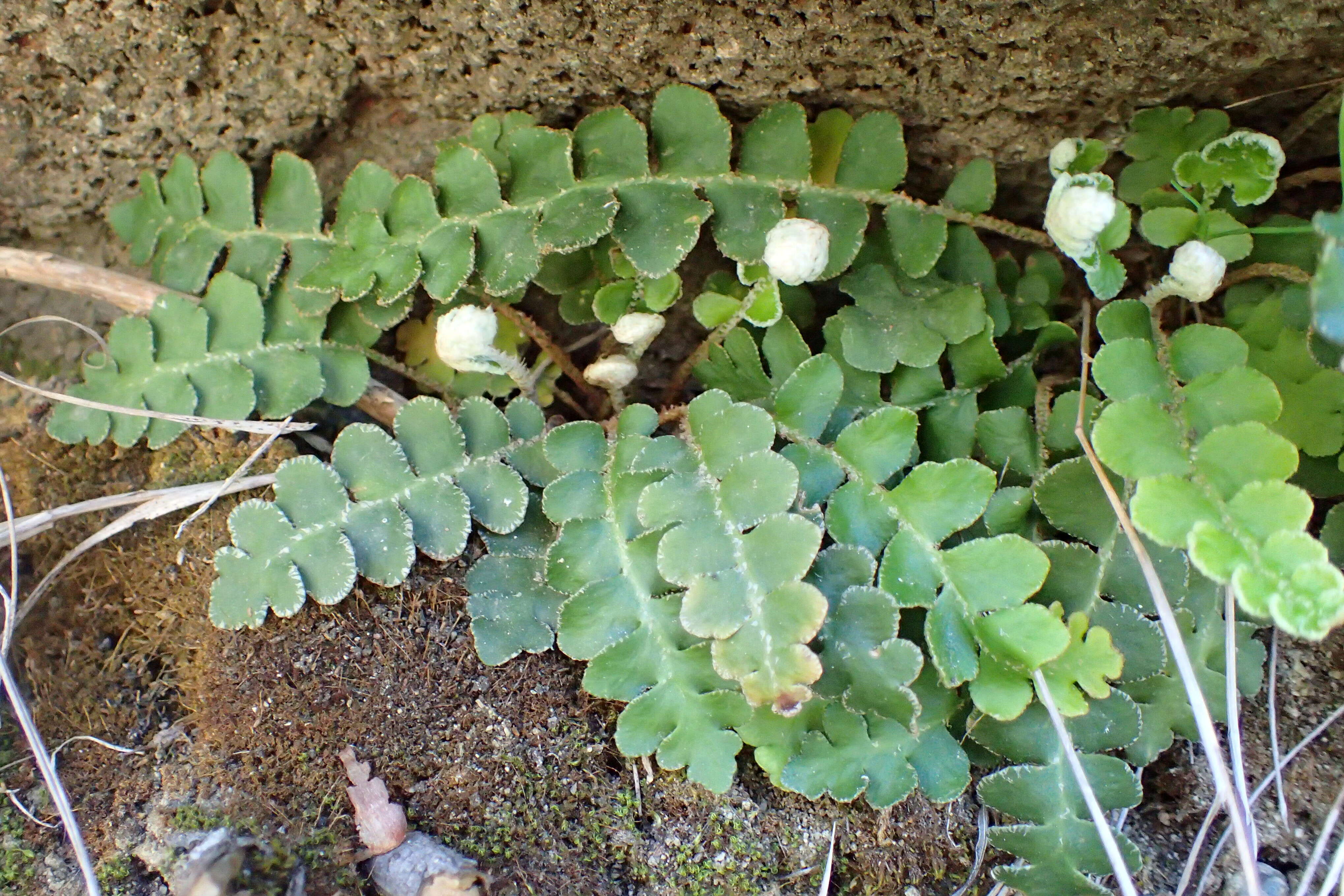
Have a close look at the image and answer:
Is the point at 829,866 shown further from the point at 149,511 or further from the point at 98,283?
the point at 98,283

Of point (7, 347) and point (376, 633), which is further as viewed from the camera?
point (7, 347)

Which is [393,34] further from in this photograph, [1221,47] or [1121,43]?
[1221,47]

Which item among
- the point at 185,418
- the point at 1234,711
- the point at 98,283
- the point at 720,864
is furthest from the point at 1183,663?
the point at 98,283

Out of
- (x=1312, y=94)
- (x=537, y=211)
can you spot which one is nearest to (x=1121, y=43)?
(x=1312, y=94)

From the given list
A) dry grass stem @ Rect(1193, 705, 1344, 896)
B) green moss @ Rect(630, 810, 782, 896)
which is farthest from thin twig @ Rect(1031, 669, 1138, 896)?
green moss @ Rect(630, 810, 782, 896)

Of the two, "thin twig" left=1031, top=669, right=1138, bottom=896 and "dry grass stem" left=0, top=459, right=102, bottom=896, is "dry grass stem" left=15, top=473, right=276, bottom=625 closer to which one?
"dry grass stem" left=0, top=459, right=102, bottom=896

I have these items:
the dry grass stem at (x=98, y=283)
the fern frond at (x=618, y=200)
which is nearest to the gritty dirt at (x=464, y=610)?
the fern frond at (x=618, y=200)
